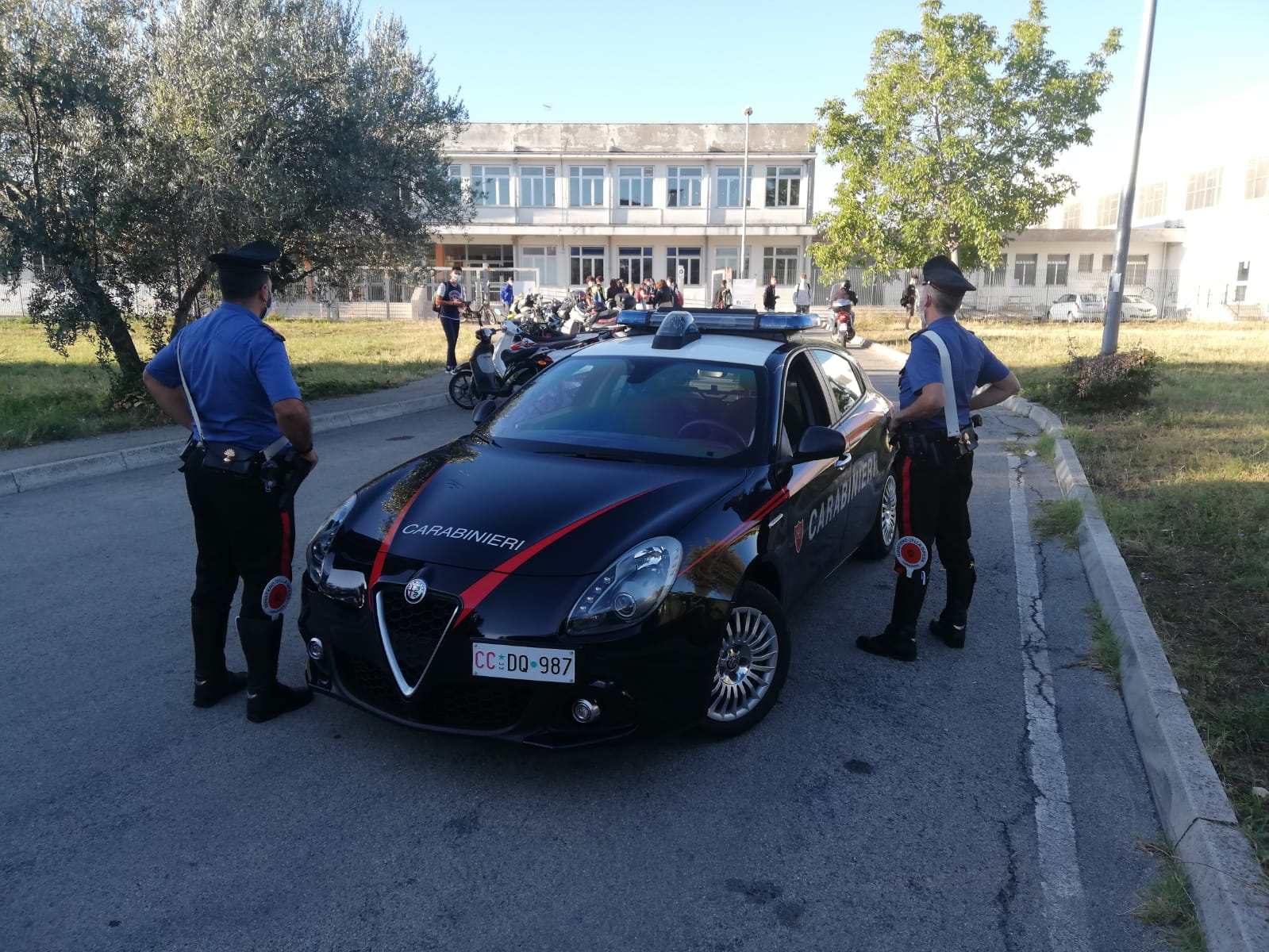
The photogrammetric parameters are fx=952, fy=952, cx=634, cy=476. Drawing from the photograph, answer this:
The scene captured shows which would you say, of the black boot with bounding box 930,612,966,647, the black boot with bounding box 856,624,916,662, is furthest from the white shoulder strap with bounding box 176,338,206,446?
the black boot with bounding box 930,612,966,647

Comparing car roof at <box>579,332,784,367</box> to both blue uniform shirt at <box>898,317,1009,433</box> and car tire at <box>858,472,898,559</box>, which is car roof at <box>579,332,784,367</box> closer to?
blue uniform shirt at <box>898,317,1009,433</box>

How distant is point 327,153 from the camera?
1174cm

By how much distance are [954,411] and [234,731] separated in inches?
138

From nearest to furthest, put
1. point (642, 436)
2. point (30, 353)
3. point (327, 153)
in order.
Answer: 1. point (642, 436)
2. point (327, 153)
3. point (30, 353)

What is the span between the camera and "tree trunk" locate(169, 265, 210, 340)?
1166 cm

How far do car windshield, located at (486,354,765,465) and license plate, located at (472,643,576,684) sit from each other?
50.6 inches

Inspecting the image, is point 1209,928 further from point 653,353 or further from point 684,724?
point 653,353

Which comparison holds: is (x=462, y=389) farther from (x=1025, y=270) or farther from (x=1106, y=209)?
(x=1106, y=209)

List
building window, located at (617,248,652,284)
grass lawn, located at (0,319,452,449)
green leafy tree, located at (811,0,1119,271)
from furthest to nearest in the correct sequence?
building window, located at (617,248,652,284) → green leafy tree, located at (811,0,1119,271) → grass lawn, located at (0,319,452,449)

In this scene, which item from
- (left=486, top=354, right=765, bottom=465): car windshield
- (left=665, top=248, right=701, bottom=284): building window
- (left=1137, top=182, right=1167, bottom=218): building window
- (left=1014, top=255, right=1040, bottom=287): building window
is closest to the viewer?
(left=486, top=354, right=765, bottom=465): car windshield

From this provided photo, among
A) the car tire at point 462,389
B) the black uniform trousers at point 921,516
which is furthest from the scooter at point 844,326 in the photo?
the black uniform trousers at point 921,516

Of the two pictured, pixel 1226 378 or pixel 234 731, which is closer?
pixel 234 731

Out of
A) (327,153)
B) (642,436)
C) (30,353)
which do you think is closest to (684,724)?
(642,436)

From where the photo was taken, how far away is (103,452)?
934 centimetres
